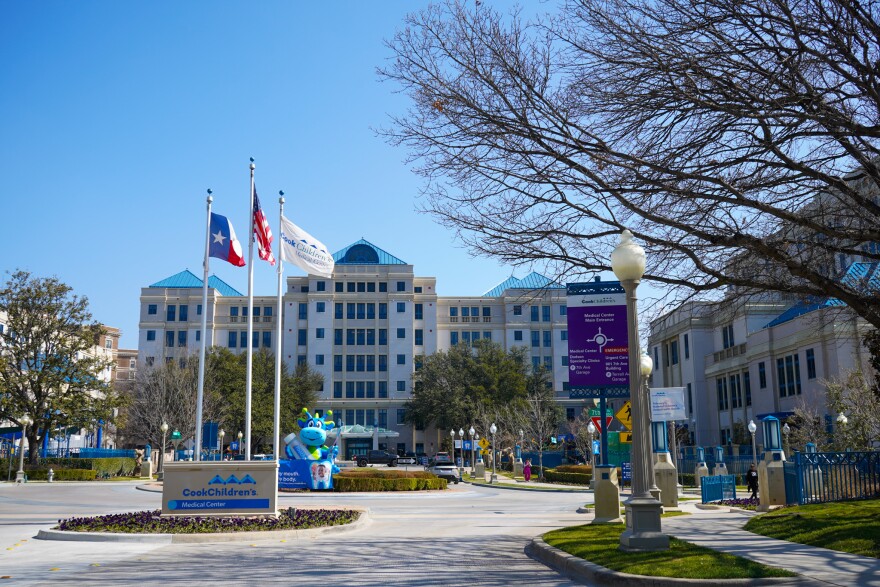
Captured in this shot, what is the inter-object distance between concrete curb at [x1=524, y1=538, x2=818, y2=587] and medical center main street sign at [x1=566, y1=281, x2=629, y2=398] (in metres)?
4.54

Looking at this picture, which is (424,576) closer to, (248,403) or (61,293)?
(248,403)

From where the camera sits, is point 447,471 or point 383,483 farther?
point 447,471

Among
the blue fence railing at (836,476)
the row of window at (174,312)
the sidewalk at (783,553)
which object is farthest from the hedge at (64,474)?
the row of window at (174,312)

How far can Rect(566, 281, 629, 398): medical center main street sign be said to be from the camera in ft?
55.3

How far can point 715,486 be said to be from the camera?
2602 cm

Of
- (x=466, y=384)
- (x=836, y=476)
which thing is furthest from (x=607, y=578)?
(x=466, y=384)

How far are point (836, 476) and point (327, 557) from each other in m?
12.8

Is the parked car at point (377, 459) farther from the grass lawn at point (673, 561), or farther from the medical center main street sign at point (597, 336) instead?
the grass lawn at point (673, 561)

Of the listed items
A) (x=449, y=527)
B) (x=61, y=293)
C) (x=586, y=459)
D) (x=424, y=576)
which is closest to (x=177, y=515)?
(x=449, y=527)

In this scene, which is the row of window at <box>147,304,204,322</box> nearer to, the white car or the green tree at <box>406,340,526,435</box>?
the green tree at <box>406,340,526,435</box>

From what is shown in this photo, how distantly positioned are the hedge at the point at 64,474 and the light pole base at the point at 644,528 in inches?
1784

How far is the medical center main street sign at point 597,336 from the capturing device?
1686 cm

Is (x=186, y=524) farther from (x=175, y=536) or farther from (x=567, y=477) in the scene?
(x=567, y=477)

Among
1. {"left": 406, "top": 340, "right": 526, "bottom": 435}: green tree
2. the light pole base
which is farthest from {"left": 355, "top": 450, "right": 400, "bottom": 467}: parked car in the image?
the light pole base
